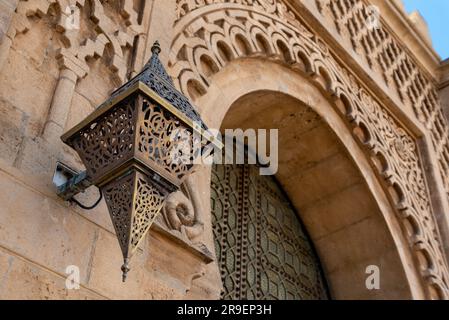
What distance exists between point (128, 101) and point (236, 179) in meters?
2.54

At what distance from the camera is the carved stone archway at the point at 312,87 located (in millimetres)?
3479

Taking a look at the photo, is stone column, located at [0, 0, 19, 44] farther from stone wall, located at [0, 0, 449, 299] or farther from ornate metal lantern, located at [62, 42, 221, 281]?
ornate metal lantern, located at [62, 42, 221, 281]

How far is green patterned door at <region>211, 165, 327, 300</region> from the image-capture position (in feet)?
13.8

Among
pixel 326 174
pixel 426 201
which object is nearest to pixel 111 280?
pixel 326 174

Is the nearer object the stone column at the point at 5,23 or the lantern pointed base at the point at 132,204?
the lantern pointed base at the point at 132,204

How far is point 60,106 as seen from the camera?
2467 millimetres

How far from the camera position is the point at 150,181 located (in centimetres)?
212

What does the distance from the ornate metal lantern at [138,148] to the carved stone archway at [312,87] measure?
0.89 metres

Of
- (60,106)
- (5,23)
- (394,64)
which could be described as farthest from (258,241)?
(5,23)

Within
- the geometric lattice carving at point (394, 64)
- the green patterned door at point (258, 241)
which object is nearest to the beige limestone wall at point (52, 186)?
the green patterned door at point (258, 241)

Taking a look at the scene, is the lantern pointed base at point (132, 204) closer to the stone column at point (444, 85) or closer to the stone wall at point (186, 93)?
the stone wall at point (186, 93)

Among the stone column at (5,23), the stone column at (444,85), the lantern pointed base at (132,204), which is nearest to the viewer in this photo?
the lantern pointed base at (132,204)

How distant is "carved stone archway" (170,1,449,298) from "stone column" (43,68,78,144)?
2.25ft
